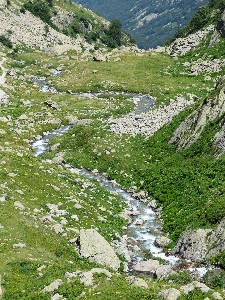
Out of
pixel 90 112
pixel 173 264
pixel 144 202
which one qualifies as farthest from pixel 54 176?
pixel 90 112

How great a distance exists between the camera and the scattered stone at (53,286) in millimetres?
21469

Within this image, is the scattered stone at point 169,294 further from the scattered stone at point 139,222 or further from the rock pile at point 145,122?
the rock pile at point 145,122

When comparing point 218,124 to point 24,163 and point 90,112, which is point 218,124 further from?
point 90,112

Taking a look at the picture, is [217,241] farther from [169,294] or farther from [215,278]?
[169,294]

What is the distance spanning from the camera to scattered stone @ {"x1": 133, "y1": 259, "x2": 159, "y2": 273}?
27141 millimetres

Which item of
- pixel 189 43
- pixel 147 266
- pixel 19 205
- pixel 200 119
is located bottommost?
pixel 19 205

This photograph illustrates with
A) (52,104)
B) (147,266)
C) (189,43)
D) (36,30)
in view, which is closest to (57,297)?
(147,266)

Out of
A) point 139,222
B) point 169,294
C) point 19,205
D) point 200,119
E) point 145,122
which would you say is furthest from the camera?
point 145,122

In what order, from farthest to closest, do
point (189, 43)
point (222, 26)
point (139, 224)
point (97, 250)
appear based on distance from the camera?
point (189, 43) → point (222, 26) → point (139, 224) → point (97, 250)

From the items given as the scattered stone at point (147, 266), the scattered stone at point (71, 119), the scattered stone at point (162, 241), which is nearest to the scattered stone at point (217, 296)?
the scattered stone at point (147, 266)

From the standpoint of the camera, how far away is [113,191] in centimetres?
4244

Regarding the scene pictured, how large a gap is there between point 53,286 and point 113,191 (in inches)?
840

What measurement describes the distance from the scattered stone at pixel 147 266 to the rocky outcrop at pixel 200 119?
20.3 meters

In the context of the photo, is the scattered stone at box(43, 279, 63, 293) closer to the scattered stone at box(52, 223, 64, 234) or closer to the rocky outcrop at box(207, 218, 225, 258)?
the scattered stone at box(52, 223, 64, 234)
